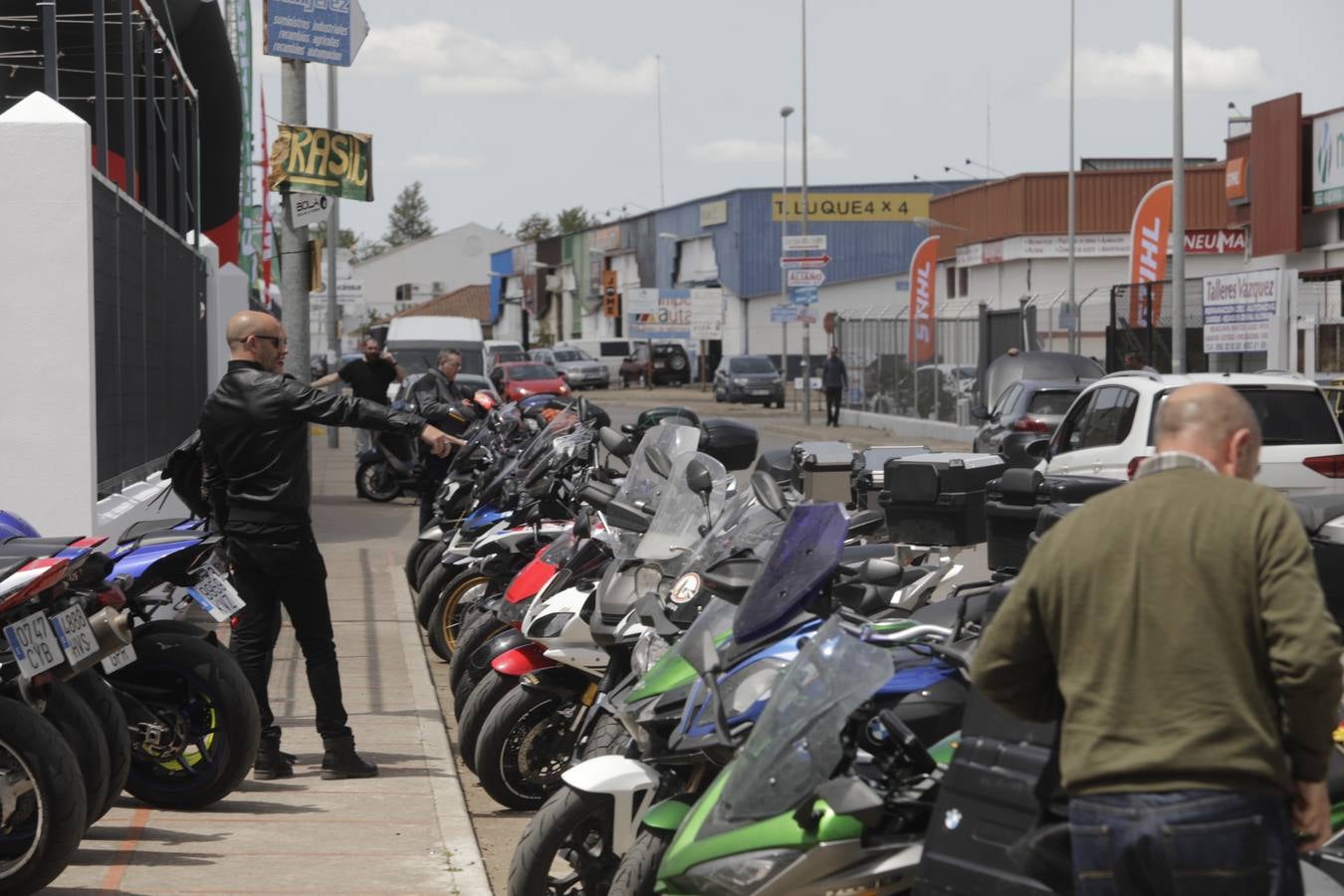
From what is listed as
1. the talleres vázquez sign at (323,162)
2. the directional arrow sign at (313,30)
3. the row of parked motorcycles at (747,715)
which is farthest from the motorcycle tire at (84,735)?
the directional arrow sign at (313,30)

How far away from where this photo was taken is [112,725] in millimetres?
6117

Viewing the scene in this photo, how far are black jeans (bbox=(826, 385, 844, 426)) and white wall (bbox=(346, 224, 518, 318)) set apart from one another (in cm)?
8972

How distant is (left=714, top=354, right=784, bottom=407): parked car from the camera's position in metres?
54.2

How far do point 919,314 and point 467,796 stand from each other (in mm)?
37714

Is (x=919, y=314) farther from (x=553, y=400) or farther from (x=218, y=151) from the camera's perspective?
(x=553, y=400)

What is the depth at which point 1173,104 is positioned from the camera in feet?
84.1

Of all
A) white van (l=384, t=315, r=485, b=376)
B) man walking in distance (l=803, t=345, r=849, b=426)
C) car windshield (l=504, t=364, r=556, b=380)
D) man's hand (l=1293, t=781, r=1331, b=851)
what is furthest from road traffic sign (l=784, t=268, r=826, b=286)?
man's hand (l=1293, t=781, r=1331, b=851)

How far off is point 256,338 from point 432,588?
3.17 meters

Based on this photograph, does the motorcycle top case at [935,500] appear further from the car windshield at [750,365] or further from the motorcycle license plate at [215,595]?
the car windshield at [750,365]

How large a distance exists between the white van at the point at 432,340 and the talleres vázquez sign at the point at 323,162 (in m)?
21.1

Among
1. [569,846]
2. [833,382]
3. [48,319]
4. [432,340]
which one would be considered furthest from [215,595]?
[833,382]

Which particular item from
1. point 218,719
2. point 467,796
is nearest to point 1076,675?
point 218,719

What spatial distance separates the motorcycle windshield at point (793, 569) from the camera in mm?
4691

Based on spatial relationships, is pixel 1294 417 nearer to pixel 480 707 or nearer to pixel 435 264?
pixel 480 707
